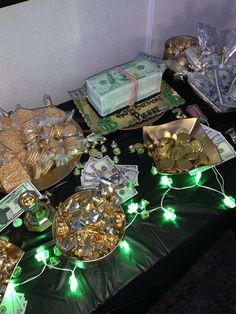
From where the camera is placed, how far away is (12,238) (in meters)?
1.01

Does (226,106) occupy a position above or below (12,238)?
above

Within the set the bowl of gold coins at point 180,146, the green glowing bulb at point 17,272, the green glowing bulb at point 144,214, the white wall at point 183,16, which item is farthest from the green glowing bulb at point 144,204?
the white wall at point 183,16

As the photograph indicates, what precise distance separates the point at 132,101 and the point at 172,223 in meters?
0.56

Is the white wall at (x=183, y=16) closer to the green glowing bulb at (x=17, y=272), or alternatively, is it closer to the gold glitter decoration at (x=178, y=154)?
the gold glitter decoration at (x=178, y=154)

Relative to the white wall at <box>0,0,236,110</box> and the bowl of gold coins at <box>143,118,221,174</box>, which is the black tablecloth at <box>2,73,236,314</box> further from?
the white wall at <box>0,0,236,110</box>

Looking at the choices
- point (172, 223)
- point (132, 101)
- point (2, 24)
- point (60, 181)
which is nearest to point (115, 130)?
point (132, 101)

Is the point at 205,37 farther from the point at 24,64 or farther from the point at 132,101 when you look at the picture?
the point at 24,64

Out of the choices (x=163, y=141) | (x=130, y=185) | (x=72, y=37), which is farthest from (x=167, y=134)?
(x=72, y=37)

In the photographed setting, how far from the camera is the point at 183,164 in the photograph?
3.66 feet

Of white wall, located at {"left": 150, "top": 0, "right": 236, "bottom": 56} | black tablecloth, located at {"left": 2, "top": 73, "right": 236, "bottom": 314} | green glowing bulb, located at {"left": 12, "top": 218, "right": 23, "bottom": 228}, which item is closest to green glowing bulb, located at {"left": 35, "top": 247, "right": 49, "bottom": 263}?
black tablecloth, located at {"left": 2, "top": 73, "right": 236, "bottom": 314}

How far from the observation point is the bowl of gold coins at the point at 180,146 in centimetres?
112

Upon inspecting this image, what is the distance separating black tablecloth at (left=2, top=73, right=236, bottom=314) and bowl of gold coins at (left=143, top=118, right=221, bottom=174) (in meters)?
0.05

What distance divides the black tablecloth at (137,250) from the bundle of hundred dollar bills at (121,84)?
0.16 meters

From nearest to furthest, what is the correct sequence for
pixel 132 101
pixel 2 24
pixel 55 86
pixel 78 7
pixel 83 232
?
1. pixel 83 232
2. pixel 2 24
3. pixel 78 7
4. pixel 132 101
5. pixel 55 86
